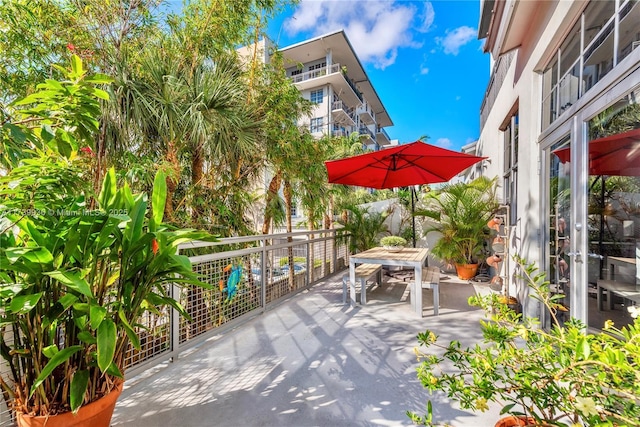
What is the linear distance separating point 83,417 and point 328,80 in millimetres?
18619

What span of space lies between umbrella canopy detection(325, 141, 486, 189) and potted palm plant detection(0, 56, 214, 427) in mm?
2903

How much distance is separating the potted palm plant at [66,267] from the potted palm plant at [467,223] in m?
5.35

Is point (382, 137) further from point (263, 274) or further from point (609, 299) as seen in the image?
point (609, 299)

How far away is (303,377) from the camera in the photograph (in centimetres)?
228

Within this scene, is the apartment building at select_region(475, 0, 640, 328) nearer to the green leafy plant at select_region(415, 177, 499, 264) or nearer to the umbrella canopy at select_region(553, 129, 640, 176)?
the umbrella canopy at select_region(553, 129, 640, 176)

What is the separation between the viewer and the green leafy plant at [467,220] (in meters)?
5.47

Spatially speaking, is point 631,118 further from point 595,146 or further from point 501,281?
point 501,281

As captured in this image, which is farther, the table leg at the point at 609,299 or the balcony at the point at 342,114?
the balcony at the point at 342,114

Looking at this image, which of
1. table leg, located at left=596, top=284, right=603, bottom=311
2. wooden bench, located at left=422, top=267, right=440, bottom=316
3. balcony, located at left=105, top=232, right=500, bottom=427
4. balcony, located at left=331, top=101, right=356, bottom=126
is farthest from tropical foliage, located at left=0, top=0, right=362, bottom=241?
balcony, located at left=331, top=101, right=356, bottom=126

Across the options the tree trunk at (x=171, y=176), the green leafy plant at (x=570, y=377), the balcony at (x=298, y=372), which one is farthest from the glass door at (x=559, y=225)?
the tree trunk at (x=171, y=176)

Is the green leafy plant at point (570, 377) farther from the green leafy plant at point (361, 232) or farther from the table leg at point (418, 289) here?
the green leafy plant at point (361, 232)

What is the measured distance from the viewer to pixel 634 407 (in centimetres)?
82

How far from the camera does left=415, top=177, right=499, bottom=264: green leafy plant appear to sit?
5469mm

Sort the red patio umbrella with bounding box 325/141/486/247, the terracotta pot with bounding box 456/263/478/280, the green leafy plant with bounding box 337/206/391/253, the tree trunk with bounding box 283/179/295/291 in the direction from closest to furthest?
the red patio umbrella with bounding box 325/141/486/247 → the tree trunk with bounding box 283/179/295/291 → the terracotta pot with bounding box 456/263/478/280 → the green leafy plant with bounding box 337/206/391/253
